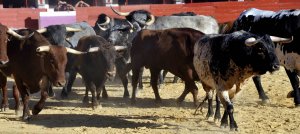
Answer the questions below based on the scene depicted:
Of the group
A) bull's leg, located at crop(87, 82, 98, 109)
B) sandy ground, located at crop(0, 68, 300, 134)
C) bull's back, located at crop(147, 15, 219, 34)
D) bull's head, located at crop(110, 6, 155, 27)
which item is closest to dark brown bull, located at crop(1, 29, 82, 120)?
sandy ground, located at crop(0, 68, 300, 134)

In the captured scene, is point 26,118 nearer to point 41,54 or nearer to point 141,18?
point 41,54

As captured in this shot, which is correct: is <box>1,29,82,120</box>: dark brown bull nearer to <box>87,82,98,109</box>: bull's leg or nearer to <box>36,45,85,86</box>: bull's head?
<box>36,45,85,86</box>: bull's head

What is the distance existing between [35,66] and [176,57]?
7.18 ft

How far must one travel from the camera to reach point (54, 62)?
782 centimetres

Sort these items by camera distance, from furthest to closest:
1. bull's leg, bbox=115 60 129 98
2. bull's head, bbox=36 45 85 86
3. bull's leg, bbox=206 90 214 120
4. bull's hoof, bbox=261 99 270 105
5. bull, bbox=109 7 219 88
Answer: bull, bbox=109 7 219 88
bull's leg, bbox=115 60 129 98
bull's hoof, bbox=261 99 270 105
bull's head, bbox=36 45 85 86
bull's leg, bbox=206 90 214 120

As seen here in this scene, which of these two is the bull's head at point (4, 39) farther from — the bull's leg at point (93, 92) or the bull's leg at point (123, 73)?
the bull's leg at point (123, 73)

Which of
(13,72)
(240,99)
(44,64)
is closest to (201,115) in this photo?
(240,99)

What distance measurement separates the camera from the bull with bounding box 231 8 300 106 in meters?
8.50

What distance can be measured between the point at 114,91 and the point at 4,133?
429 cm

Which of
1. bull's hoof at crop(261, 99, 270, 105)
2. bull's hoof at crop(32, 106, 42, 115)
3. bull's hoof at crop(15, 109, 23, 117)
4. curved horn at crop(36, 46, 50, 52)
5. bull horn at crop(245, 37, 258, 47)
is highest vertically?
bull horn at crop(245, 37, 258, 47)

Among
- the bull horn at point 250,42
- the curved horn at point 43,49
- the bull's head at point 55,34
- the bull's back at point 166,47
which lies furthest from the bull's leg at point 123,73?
the bull horn at point 250,42

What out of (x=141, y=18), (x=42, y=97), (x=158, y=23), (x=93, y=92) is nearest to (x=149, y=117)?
(x=93, y=92)

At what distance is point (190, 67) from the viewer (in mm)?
8633

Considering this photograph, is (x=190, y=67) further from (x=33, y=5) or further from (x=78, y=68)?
(x=33, y=5)
